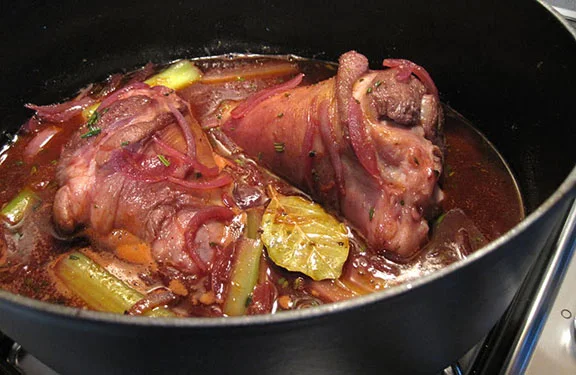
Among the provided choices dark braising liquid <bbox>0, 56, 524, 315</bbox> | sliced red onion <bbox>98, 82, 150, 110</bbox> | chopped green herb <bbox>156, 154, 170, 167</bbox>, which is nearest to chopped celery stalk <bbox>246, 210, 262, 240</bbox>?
dark braising liquid <bbox>0, 56, 524, 315</bbox>

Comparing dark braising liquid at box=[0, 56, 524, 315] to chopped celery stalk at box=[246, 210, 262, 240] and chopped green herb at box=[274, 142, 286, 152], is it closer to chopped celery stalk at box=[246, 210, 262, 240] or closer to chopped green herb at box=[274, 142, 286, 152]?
chopped celery stalk at box=[246, 210, 262, 240]

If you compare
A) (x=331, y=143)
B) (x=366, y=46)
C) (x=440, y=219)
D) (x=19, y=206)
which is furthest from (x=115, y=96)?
(x=440, y=219)

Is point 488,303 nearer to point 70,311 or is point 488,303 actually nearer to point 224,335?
point 224,335

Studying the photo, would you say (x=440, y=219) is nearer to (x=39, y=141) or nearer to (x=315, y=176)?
(x=315, y=176)

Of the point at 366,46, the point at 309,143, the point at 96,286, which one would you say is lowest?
the point at 96,286

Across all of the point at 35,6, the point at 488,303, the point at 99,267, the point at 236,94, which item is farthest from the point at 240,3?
the point at 488,303
